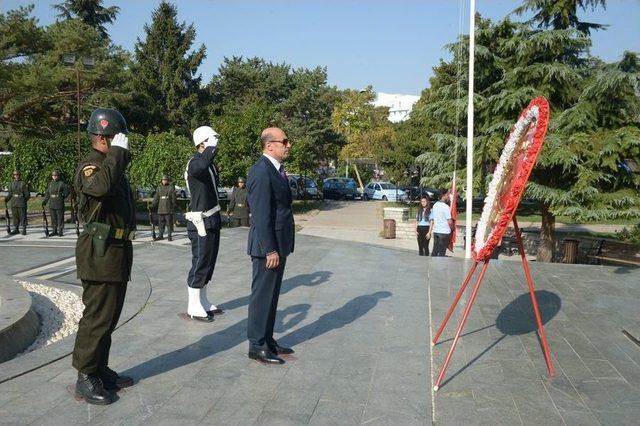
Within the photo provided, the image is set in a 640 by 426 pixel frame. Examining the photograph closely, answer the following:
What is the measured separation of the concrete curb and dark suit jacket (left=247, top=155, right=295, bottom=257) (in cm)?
236

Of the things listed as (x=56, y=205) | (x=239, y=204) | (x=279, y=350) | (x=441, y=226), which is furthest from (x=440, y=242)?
(x=56, y=205)

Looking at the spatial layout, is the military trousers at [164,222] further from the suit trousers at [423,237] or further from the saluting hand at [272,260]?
the saluting hand at [272,260]

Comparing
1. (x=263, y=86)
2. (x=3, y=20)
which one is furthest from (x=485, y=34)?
(x=263, y=86)

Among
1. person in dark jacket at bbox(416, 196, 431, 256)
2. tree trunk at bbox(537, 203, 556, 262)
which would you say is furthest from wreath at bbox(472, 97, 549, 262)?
tree trunk at bbox(537, 203, 556, 262)

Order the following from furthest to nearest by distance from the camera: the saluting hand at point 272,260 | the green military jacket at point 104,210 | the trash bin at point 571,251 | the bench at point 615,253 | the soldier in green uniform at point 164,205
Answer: the soldier in green uniform at point 164,205 → the trash bin at point 571,251 → the bench at point 615,253 → the saluting hand at point 272,260 → the green military jacket at point 104,210

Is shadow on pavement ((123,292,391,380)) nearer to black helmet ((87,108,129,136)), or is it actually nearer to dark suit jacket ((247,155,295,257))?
dark suit jacket ((247,155,295,257))

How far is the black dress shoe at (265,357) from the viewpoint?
4.80 meters

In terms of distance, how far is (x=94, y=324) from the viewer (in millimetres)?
3863

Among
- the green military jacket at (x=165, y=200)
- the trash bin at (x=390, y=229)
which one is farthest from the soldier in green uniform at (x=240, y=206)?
the trash bin at (x=390, y=229)

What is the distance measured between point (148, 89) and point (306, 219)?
1622cm

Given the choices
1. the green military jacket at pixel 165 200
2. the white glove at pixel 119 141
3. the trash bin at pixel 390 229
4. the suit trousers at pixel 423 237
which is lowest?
the trash bin at pixel 390 229

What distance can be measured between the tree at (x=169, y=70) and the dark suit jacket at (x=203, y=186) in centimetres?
3274

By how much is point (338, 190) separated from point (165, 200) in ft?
101

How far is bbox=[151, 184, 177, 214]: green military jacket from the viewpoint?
46.1ft
